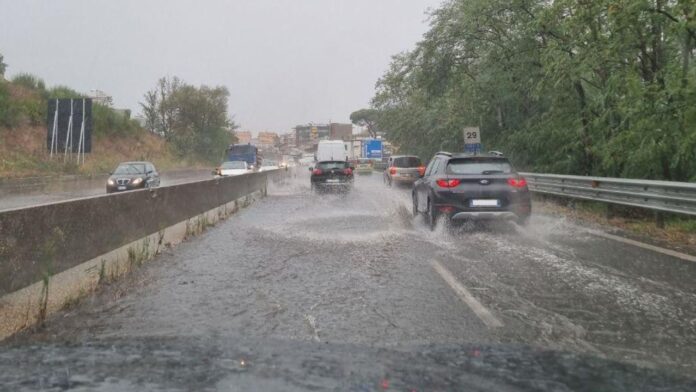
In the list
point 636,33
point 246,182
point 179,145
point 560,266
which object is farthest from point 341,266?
point 179,145

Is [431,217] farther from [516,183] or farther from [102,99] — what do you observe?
[102,99]

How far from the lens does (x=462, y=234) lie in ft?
35.6

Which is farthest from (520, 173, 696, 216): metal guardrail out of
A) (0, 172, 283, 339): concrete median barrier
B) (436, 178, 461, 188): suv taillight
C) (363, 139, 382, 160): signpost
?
(363, 139, 382, 160): signpost

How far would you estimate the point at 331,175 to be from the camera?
26.0m

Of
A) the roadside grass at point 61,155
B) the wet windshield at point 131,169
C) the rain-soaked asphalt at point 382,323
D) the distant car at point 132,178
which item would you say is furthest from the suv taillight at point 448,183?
the roadside grass at point 61,155

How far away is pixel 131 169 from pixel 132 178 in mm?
1755

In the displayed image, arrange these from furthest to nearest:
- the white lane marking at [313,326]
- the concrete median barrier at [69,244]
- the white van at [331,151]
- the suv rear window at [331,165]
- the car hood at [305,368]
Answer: the white van at [331,151], the suv rear window at [331,165], the concrete median barrier at [69,244], the white lane marking at [313,326], the car hood at [305,368]

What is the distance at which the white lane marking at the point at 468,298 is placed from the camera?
4961 millimetres

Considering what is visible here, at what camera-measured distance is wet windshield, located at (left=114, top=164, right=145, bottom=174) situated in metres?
24.1

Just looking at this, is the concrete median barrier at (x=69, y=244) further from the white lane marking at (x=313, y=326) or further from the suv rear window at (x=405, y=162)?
the suv rear window at (x=405, y=162)

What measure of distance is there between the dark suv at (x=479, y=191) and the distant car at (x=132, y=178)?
14853mm

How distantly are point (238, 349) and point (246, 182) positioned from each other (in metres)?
18.9

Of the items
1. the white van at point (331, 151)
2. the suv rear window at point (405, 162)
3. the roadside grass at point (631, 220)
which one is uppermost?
the white van at point (331, 151)

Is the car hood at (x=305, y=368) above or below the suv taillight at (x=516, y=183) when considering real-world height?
below
